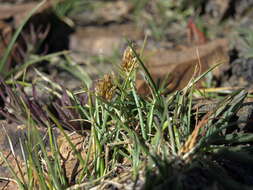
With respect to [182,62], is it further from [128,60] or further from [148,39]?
[128,60]

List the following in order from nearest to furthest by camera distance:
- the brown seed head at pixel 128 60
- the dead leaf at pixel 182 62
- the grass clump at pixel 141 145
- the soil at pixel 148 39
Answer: the grass clump at pixel 141 145 < the brown seed head at pixel 128 60 < the dead leaf at pixel 182 62 < the soil at pixel 148 39

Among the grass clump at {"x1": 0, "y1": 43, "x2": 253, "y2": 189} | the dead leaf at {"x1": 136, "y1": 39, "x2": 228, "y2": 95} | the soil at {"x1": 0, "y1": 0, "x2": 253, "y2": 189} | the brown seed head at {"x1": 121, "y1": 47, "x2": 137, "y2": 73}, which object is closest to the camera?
the grass clump at {"x1": 0, "y1": 43, "x2": 253, "y2": 189}

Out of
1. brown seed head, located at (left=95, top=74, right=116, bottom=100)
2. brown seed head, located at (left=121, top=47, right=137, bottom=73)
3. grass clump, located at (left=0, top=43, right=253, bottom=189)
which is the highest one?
brown seed head, located at (left=121, top=47, right=137, bottom=73)

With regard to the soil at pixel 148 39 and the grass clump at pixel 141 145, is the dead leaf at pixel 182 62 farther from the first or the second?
the grass clump at pixel 141 145

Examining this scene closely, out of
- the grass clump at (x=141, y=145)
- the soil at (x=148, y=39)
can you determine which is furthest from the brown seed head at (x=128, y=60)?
the soil at (x=148, y=39)

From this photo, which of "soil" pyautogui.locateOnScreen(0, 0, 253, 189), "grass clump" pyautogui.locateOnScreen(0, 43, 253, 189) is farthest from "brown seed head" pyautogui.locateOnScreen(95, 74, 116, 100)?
"soil" pyautogui.locateOnScreen(0, 0, 253, 189)

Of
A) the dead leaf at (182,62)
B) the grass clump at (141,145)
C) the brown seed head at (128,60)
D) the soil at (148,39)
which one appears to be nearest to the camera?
the grass clump at (141,145)

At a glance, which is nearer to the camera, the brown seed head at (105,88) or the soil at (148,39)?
the brown seed head at (105,88)

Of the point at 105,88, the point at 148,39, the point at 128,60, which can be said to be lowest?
the point at 105,88

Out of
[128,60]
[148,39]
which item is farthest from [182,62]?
[128,60]

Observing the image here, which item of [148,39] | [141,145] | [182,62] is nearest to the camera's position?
[141,145]

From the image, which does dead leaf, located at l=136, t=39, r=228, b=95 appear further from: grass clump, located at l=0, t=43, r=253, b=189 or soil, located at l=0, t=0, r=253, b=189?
grass clump, located at l=0, t=43, r=253, b=189

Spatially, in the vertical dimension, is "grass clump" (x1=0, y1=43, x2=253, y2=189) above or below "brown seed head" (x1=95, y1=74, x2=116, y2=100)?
below
